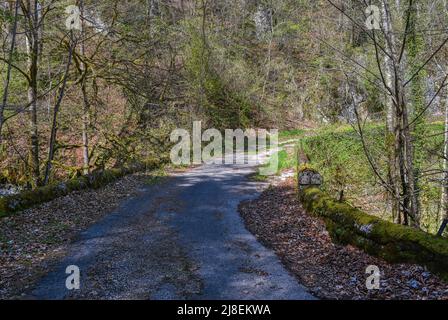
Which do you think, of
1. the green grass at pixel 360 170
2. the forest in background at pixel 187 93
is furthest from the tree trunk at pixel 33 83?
the green grass at pixel 360 170

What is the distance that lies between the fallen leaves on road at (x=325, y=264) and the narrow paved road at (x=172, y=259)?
31cm

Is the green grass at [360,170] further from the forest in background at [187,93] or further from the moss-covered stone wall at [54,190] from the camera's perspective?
the moss-covered stone wall at [54,190]

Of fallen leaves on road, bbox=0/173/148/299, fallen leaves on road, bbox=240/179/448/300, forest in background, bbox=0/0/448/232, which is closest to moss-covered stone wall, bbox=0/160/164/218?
fallen leaves on road, bbox=0/173/148/299

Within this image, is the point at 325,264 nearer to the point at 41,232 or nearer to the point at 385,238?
the point at 385,238

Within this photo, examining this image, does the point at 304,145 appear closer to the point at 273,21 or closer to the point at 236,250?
the point at 236,250

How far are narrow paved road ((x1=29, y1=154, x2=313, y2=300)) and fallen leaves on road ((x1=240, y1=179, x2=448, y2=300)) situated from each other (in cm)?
31

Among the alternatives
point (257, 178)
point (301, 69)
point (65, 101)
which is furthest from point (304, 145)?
point (301, 69)

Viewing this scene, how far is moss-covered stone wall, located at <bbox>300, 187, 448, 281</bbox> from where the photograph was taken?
207 inches

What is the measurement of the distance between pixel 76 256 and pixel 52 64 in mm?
9441

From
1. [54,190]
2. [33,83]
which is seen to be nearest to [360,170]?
[54,190]

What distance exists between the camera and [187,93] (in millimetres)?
22438

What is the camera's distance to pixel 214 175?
16609 millimetres

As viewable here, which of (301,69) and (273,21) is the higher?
(273,21)

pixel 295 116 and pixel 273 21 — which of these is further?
pixel 273 21
